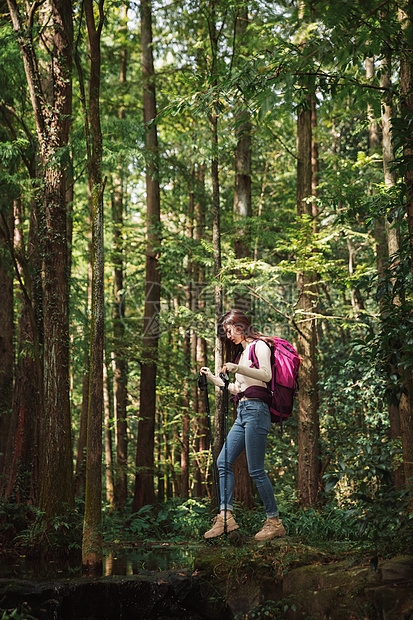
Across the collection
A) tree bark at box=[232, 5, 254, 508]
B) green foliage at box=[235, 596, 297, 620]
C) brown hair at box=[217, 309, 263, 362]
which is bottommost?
green foliage at box=[235, 596, 297, 620]

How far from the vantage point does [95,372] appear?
7.02 metres

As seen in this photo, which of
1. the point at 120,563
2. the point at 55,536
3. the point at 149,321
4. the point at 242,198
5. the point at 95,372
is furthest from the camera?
the point at 149,321

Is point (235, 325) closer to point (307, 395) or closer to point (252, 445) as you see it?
point (252, 445)

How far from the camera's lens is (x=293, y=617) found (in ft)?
14.8

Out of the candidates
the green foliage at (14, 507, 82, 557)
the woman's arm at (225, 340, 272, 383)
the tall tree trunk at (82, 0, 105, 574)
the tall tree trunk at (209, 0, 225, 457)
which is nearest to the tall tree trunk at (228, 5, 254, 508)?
the tall tree trunk at (209, 0, 225, 457)

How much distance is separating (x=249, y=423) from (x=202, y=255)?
8.50 metres

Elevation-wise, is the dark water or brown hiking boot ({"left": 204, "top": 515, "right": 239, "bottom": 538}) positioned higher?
brown hiking boot ({"left": 204, "top": 515, "right": 239, "bottom": 538})

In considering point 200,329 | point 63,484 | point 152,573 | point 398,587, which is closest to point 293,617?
point 398,587

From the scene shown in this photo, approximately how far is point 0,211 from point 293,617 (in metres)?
9.65

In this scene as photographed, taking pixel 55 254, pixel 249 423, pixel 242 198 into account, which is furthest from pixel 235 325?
pixel 242 198

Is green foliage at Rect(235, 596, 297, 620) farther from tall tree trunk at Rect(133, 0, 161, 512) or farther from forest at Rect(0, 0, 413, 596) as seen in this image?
tall tree trunk at Rect(133, 0, 161, 512)

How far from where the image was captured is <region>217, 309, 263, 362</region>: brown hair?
5965 millimetres

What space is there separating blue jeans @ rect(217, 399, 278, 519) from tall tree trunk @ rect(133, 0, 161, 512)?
23.8ft

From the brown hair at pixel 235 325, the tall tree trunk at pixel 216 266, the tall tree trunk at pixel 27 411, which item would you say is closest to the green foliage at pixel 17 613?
the brown hair at pixel 235 325
